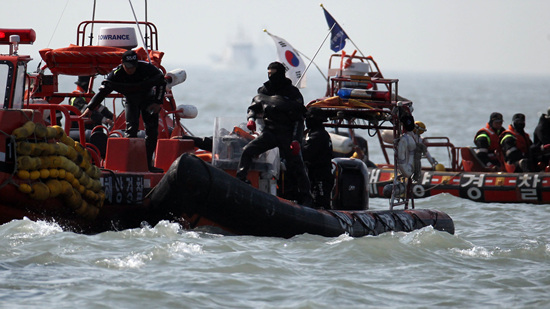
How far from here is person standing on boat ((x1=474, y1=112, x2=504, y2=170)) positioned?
56.9ft

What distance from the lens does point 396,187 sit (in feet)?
38.1

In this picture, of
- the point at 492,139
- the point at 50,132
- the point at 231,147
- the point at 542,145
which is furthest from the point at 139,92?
the point at 542,145

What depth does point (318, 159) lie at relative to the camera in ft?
36.3

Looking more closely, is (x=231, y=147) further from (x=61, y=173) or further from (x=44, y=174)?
(x=44, y=174)

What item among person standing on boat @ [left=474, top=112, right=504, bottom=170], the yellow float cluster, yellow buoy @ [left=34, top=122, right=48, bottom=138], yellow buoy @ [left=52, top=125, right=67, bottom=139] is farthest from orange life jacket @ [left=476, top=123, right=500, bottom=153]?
yellow buoy @ [left=34, top=122, right=48, bottom=138]

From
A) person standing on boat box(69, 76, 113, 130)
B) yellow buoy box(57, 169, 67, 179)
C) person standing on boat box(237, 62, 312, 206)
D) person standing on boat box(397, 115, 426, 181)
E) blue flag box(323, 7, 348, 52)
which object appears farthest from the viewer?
blue flag box(323, 7, 348, 52)

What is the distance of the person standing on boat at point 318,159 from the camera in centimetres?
1101

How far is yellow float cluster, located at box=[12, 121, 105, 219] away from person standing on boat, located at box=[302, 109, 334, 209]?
263 cm

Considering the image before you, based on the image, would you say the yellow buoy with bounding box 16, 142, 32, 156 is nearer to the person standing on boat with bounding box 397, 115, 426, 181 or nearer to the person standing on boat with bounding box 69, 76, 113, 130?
the person standing on boat with bounding box 69, 76, 113, 130

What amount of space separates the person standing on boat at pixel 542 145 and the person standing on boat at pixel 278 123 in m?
7.39

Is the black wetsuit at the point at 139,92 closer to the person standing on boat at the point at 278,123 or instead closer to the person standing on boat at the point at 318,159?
the person standing on boat at the point at 278,123


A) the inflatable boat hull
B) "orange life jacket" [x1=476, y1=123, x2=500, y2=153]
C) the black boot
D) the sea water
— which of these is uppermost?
"orange life jacket" [x1=476, y1=123, x2=500, y2=153]

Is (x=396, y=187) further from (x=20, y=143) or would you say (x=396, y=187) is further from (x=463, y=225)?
(x=20, y=143)

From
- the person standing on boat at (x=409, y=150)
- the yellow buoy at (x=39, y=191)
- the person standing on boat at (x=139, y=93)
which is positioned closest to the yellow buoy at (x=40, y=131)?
the yellow buoy at (x=39, y=191)
